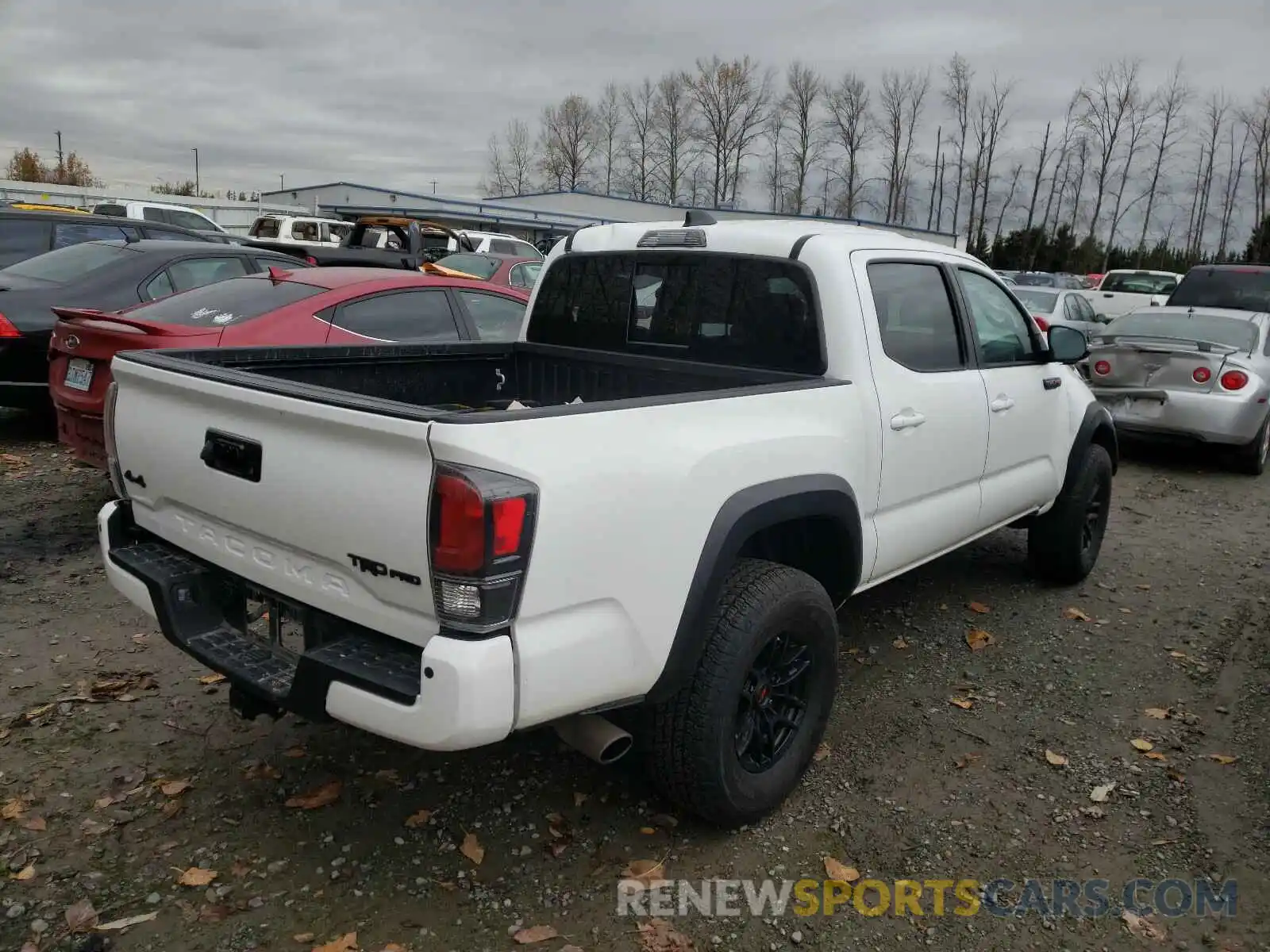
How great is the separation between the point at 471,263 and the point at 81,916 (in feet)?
39.3

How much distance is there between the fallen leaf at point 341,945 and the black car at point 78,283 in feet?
19.7

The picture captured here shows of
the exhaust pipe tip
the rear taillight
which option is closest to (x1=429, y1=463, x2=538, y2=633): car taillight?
the exhaust pipe tip

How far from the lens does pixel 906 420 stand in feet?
12.0

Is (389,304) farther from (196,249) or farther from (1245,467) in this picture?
(1245,467)

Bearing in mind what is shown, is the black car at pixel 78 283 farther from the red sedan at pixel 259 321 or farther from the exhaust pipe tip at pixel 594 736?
the exhaust pipe tip at pixel 594 736

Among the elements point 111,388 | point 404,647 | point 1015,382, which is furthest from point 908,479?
point 111,388

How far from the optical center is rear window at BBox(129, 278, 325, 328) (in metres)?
5.81

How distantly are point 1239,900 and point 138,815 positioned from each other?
3.47 meters

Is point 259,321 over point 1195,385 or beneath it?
over

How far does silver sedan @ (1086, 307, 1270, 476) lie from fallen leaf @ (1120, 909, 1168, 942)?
7.11 metres

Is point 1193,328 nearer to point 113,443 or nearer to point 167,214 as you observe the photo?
point 113,443

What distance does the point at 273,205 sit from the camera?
51812 millimetres

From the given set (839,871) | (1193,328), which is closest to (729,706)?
(839,871)

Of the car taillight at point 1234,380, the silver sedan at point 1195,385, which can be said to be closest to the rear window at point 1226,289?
the silver sedan at point 1195,385
